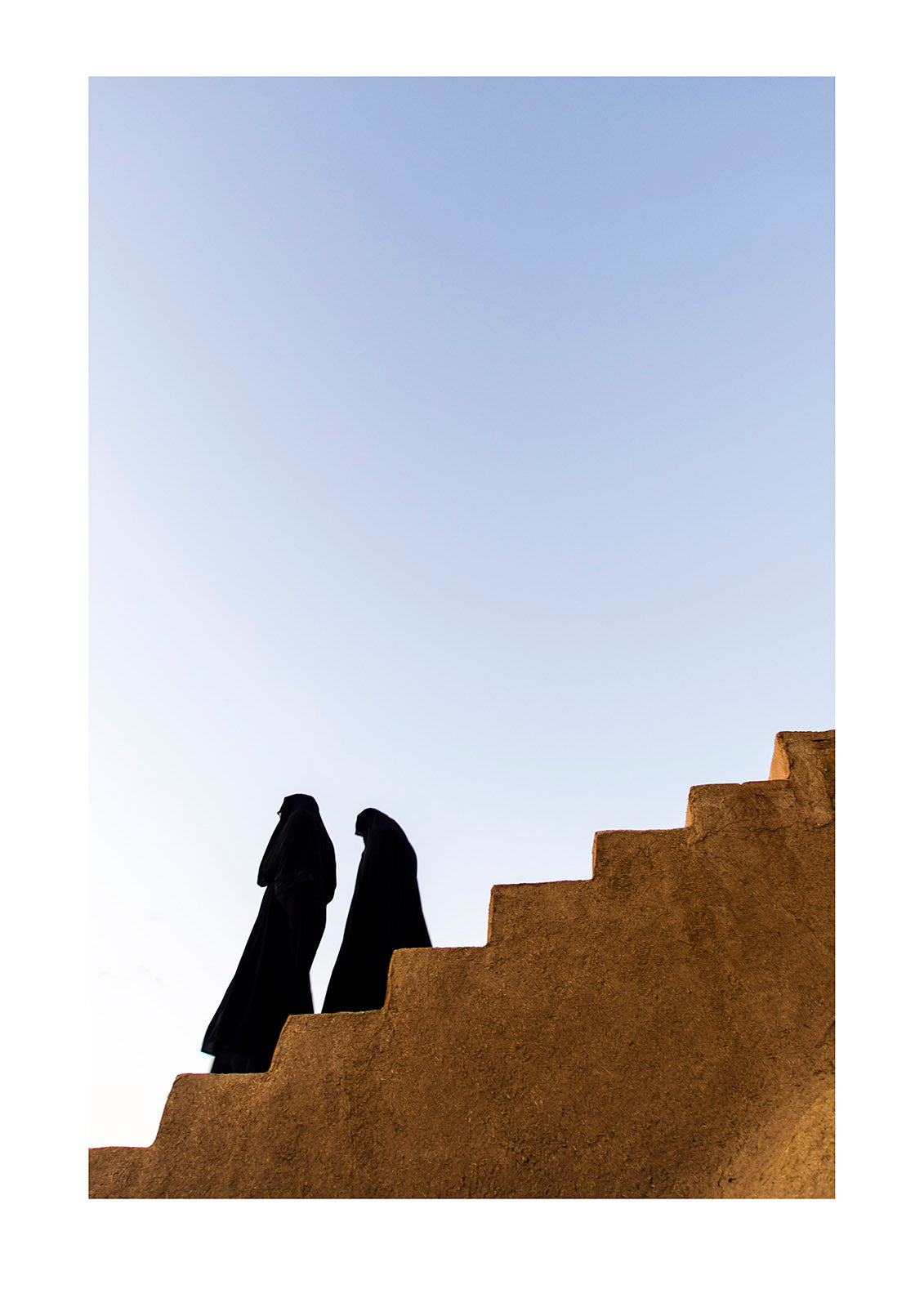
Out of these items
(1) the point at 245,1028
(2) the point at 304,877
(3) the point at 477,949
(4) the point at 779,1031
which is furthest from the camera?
(2) the point at 304,877

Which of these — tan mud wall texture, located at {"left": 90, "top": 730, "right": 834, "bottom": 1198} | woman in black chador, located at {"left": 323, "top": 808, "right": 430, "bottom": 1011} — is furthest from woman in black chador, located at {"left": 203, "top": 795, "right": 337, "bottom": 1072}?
tan mud wall texture, located at {"left": 90, "top": 730, "right": 834, "bottom": 1198}

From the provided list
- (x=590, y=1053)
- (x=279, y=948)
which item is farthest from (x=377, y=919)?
(x=590, y=1053)

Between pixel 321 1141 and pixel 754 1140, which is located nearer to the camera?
pixel 754 1140

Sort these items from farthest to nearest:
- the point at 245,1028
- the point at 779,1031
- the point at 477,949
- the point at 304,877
A: the point at 304,877
the point at 245,1028
the point at 477,949
the point at 779,1031

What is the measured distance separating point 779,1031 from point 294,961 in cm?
245

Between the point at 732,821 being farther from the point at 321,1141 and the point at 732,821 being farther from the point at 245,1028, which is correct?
the point at 245,1028

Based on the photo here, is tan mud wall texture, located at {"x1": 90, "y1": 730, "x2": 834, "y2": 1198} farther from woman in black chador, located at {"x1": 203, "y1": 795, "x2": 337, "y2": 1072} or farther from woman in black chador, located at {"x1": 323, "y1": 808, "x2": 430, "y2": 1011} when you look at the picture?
woman in black chador, located at {"x1": 323, "y1": 808, "x2": 430, "y2": 1011}

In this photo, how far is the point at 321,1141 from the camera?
13.6 ft

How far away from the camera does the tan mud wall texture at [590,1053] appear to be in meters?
3.93

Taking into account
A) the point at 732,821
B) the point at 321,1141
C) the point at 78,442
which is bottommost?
the point at 321,1141

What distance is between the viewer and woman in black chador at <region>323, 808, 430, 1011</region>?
557 cm

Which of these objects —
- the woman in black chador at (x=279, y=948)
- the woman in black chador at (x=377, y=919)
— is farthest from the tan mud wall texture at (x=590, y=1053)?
the woman in black chador at (x=377, y=919)

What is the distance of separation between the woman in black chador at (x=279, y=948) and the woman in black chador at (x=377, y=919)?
19cm

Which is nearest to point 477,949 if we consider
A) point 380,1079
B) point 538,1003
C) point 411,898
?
point 538,1003
